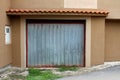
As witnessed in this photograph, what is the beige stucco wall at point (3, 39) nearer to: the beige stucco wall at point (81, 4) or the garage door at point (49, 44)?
the garage door at point (49, 44)

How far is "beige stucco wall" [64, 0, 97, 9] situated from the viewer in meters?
19.1

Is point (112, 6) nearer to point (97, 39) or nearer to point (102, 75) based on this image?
point (97, 39)

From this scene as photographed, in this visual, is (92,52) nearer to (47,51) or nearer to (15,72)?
(47,51)

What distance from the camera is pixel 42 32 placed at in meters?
19.0

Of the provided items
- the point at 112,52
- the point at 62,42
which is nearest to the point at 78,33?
the point at 62,42

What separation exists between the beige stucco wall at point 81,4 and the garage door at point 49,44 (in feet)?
3.65

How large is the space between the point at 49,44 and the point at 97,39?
9.15 feet

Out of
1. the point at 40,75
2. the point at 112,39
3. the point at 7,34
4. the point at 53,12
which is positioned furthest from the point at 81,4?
the point at 40,75

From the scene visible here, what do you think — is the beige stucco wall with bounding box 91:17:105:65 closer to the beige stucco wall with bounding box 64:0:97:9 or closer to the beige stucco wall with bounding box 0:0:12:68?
the beige stucco wall with bounding box 64:0:97:9

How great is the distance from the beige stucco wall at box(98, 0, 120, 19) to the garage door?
73.1 inches

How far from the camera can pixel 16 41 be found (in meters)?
18.8

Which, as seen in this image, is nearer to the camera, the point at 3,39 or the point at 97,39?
the point at 3,39

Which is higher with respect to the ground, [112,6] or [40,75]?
[112,6]

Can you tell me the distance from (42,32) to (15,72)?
10.4 ft
